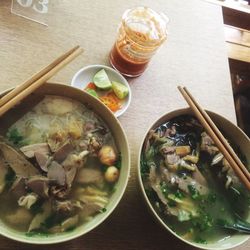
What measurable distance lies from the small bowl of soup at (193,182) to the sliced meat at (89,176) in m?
0.15

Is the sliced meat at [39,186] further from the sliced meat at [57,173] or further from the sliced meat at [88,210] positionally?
the sliced meat at [88,210]

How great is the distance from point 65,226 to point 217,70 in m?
1.15

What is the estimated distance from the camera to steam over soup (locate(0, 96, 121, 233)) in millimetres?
1231

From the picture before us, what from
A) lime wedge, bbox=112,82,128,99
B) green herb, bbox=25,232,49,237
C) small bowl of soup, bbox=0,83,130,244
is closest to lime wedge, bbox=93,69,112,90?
lime wedge, bbox=112,82,128,99

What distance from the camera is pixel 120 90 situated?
1643mm

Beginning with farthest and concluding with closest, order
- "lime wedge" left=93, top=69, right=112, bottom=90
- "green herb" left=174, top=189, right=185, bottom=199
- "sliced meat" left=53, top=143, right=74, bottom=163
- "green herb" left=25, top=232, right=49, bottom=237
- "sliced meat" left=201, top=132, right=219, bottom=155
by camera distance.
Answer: "lime wedge" left=93, top=69, right=112, bottom=90 → "sliced meat" left=201, top=132, right=219, bottom=155 → "green herb" left=174, top=189, right=185, bottom=199 → "sliced meat" left=53, top=143, right=74, bottom=163 → "green herb" left=25, top=232, right=49, bottom=237

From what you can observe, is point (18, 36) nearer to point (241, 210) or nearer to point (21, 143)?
point (21, 143)

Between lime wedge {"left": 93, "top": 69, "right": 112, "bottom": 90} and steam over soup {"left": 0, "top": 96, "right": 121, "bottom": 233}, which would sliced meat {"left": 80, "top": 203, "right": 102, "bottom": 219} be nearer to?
steam over soup {"left": 0, "top": 96, "right": 121, "bottom": 233}

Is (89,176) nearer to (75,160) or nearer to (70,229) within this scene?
(75,160)

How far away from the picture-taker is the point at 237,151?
157 centimetres

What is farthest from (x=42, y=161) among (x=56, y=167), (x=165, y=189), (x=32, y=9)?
(x=32, y=9)

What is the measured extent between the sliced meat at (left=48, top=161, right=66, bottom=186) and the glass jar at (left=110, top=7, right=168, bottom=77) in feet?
2.06

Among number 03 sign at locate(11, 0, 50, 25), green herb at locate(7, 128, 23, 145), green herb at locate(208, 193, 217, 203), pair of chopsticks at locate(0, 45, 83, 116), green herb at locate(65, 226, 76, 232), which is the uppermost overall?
pair of chopsticks at locate(0, 45, 83, 116)

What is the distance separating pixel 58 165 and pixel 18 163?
133 millimetres
